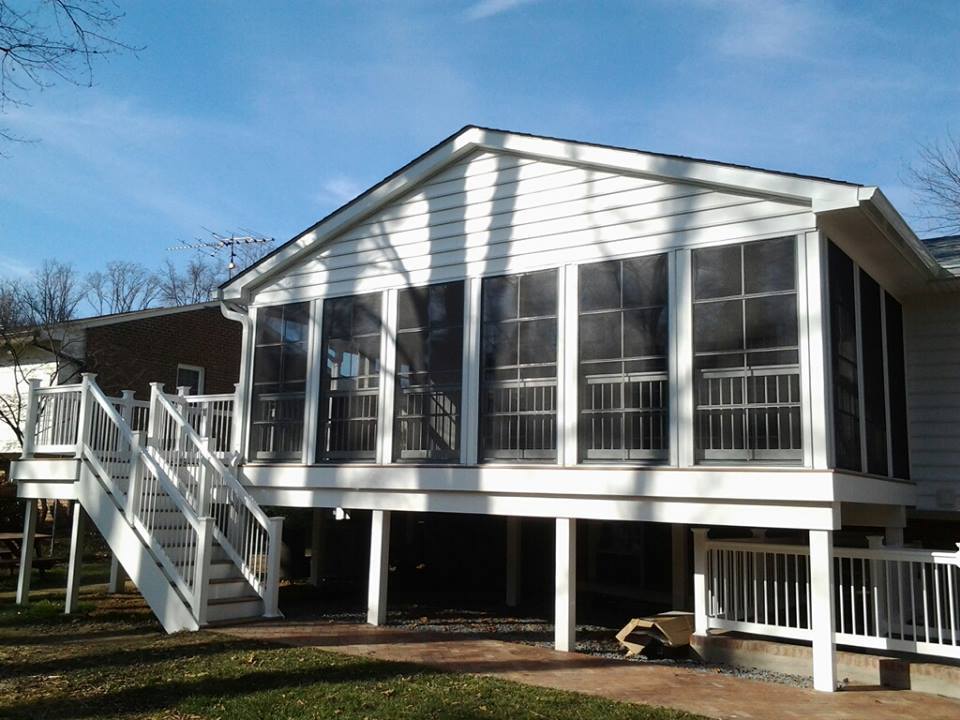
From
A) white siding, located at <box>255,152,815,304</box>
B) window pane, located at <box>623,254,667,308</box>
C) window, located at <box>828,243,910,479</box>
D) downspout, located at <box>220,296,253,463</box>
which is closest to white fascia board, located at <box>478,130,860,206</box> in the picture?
white siding, located at <box>255,152,815,304</box>

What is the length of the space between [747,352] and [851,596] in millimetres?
2519

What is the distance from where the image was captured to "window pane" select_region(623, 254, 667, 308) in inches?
353

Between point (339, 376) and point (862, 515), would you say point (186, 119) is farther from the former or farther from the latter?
point (862, 515)

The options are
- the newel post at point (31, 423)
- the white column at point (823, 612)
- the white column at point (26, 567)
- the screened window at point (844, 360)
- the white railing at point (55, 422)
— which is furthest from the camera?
the newel post at point (31, 423)

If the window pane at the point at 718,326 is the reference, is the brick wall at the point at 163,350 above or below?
above

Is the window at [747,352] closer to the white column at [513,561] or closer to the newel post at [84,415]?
the white column at [513,561]

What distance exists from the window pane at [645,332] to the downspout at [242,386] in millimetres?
5883

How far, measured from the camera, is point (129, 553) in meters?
10.3

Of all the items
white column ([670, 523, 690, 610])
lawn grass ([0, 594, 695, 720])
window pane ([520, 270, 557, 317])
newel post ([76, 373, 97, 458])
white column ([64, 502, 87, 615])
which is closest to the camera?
lawn grass ([0, 594, 695, 720])

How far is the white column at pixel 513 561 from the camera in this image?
43.0 feet

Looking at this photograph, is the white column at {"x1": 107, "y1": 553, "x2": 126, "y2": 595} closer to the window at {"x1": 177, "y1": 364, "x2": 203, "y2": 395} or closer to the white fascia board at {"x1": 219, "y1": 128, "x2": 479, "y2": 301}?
the white fascia board at {"x1": 219, "y1": 128, "x2": 479, "y2": 301}

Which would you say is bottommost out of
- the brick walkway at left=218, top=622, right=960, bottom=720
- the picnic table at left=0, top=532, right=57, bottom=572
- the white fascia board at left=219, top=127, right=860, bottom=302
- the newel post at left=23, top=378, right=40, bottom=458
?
the brick walkway at left=218, top=622, right=960, bottom=720

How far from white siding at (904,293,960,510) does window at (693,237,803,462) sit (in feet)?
12.1

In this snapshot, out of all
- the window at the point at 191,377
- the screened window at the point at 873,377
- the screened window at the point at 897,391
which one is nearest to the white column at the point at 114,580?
the window at the point at 191,377
